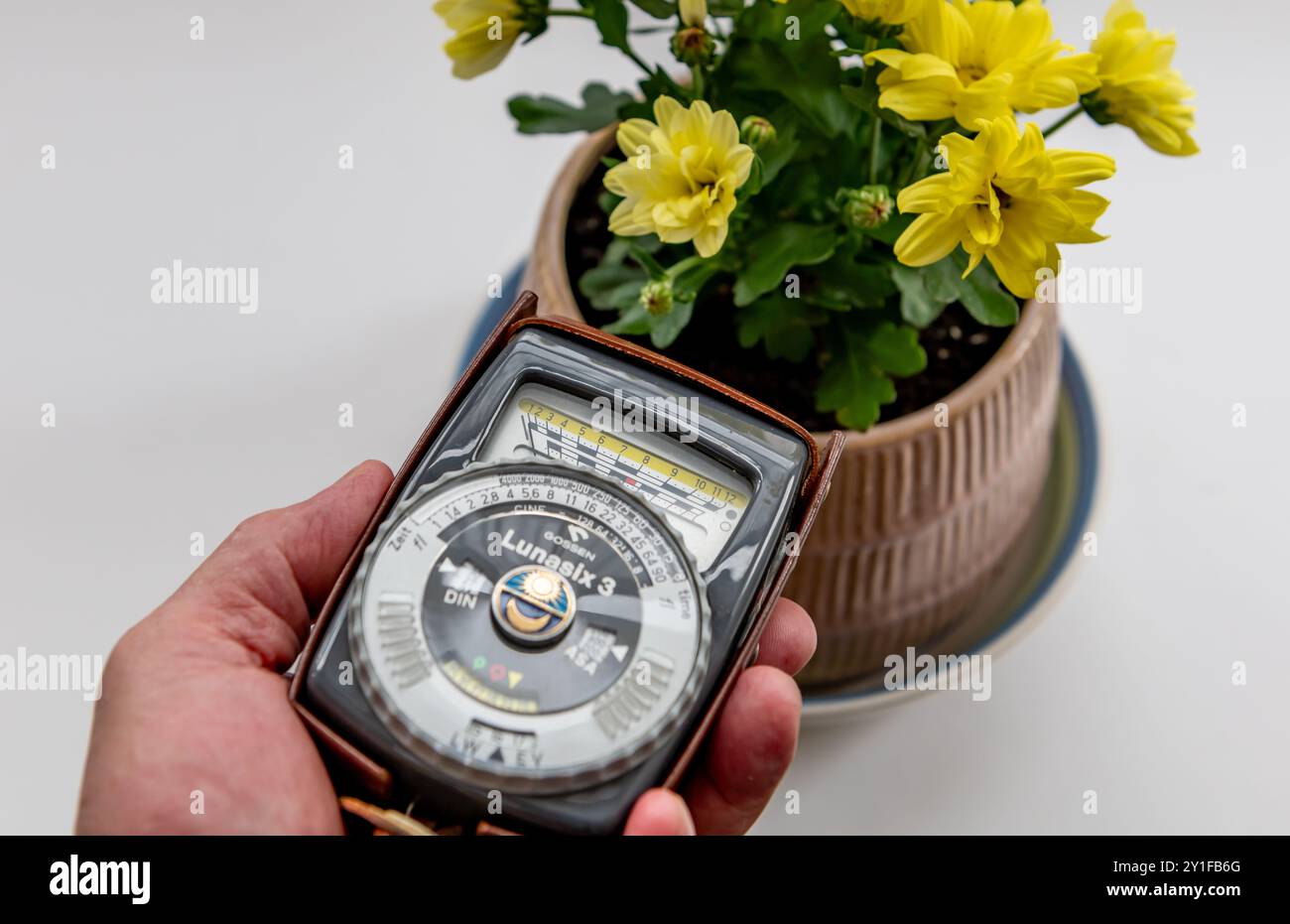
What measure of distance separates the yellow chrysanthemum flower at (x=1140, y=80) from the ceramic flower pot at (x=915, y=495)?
173 millimetres

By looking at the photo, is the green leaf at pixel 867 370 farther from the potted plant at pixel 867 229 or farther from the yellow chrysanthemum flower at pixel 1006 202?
the yellow chrysanthemum flower at pixel 1006 202

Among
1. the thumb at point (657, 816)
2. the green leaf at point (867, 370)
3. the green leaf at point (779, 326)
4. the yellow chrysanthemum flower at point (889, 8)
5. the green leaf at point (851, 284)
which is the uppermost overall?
the yellow chrysanthemum flower at point (889, 8)

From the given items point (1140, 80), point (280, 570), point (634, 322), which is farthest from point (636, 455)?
point (1140, 80)

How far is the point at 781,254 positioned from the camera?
2.72 ft

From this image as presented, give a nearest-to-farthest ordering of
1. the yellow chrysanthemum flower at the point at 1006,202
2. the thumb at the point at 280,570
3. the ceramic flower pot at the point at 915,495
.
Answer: the yellow chrysanthemum flower at the point at 1006,202, the thumb at the point at 280,570, the ceramic flower pot at the point at 915,495

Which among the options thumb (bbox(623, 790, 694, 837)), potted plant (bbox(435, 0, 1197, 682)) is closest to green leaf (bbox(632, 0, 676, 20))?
potted plant (bbox(435, 0, 1197, 682))

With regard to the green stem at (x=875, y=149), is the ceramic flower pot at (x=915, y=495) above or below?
below

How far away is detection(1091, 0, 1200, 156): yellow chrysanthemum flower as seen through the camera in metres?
0.77

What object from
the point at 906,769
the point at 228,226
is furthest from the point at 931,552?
the point at 228,226

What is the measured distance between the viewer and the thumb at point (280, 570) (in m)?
0.78

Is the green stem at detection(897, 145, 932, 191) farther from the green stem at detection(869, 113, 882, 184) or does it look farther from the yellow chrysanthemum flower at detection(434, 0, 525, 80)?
the yellow chrysanthemum flower at detection(434, 0, 525, 80)

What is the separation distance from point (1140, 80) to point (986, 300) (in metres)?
0.15

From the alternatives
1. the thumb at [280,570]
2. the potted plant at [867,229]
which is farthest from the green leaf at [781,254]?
the thumb at [280,570]

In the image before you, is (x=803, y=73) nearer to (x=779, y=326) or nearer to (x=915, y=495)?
(x=779, y=326)
